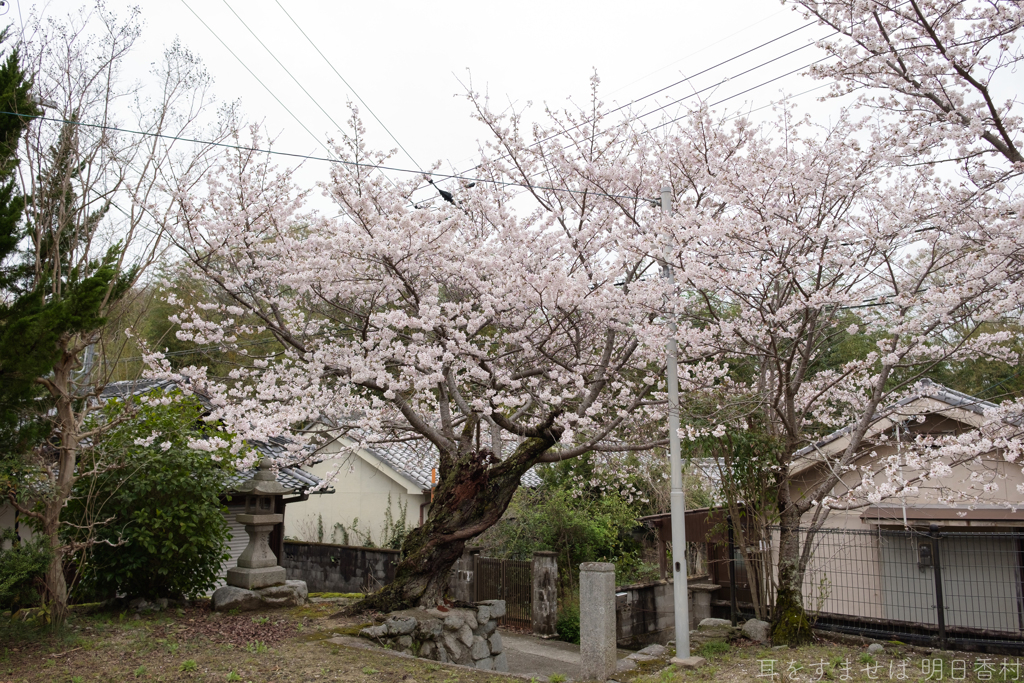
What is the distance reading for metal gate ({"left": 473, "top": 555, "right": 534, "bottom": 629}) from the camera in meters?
12.4

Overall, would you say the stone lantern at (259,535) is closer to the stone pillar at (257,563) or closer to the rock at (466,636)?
the stone pillar at (257,563)

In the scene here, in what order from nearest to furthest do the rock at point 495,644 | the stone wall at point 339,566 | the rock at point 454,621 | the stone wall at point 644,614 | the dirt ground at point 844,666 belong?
the dirt ground at point 844,666 → the rock at point 454,621 → the rock at point 495,644 → the stone wall at point 644,614 → the stone wall at point 339,566

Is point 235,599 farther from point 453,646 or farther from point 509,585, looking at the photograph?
point 509,585

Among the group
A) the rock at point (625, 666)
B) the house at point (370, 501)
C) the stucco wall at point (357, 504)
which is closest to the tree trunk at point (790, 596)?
the rock at point (625, 666)

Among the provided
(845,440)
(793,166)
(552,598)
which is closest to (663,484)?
(552,598)

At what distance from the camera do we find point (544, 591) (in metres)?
12.1

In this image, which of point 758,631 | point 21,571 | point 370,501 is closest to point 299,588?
point 21,571

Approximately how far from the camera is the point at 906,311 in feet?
25.1

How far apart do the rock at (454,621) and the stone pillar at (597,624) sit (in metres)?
2.06

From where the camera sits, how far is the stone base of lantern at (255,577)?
905 cm

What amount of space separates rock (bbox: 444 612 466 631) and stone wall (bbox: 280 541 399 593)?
5.56 meters

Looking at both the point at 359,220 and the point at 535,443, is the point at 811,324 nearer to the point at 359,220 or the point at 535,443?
the point at 535,443

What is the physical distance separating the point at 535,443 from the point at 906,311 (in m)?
4.75

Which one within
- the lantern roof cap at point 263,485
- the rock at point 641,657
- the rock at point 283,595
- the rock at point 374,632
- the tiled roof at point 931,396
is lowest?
the rock at point 641,657
